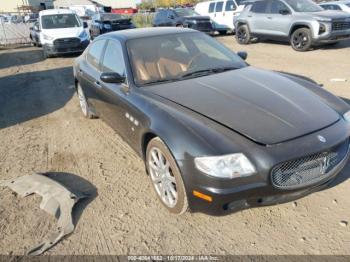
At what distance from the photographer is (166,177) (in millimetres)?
3006

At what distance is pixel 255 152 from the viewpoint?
2.46m

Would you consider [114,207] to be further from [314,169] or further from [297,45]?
[297,45]

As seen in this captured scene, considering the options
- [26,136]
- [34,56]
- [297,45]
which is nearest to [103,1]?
[34,56]

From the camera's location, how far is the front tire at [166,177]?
2775 mm

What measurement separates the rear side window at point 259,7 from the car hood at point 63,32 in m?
7.30

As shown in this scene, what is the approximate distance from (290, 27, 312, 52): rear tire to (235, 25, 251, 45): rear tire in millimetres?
2658

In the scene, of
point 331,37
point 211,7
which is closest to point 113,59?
point 331,37

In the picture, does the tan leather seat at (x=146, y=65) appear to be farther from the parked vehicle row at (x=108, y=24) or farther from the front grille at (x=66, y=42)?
the parked vehicle row at (x=108, y=24)

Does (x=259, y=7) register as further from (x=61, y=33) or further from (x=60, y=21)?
(x=60, y=21)

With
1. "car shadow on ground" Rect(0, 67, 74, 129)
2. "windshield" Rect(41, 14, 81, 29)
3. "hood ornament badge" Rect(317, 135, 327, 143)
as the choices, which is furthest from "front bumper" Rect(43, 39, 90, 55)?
"hood ornament badge" Rect(317, 135, 327, 143)

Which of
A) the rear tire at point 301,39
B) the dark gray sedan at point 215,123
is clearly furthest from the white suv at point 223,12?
the dark gray sedan at point 215,123

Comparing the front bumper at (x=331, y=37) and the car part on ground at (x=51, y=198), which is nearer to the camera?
the car part on ground at (x=51, y=198)

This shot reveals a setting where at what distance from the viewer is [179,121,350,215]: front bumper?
2.44 meters

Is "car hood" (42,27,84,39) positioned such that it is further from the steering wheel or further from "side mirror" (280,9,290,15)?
the steering wheel
